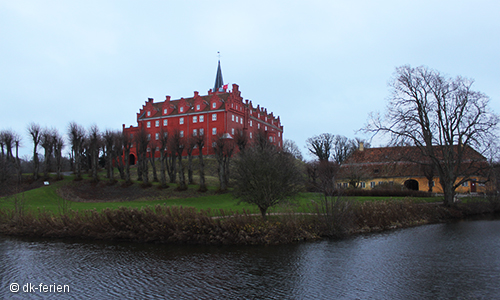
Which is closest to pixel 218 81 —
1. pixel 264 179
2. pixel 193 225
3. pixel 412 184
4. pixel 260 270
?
pixel 412 184

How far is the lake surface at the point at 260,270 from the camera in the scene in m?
9.20

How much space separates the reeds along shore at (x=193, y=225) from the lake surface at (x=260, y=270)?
81 centimetres

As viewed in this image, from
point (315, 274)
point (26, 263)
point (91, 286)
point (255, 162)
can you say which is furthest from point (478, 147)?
point (26, 263)

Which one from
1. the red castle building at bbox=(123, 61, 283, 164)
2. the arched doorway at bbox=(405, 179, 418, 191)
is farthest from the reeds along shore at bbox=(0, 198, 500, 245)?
the red castle building at bbox=(123, 61, 283, 164)

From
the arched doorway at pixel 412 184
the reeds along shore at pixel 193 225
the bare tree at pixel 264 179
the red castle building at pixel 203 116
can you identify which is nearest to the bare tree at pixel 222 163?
the reeds along shore at pixel 193 225

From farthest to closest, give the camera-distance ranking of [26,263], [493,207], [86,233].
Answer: [493,207] < [86,233] < [26,263]

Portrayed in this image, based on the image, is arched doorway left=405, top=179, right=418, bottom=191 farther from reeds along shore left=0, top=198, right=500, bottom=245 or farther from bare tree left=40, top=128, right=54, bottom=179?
bare tree left=40, top=128, right=54, bottom=179

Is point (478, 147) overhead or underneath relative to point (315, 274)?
overhead

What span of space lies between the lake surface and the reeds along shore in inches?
31.9

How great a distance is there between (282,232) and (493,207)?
2284 centimetres

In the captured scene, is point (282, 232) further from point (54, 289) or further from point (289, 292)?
point (54, 289)

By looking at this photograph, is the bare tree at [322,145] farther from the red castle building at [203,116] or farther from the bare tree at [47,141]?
the bare tree at [47,141]

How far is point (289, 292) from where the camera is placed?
920cm

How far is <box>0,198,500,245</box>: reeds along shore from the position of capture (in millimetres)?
15575
